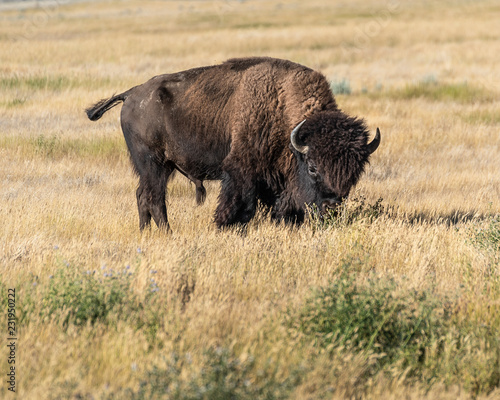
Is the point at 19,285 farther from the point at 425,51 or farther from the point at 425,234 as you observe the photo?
the point at 425,51

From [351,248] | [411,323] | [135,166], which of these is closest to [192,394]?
[411,323]

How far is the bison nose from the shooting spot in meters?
6.07

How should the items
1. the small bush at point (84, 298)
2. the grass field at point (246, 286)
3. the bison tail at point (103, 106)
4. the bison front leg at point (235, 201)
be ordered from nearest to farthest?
1. the grass field at point (246, 286)
2. the small bush at point (84, 298)
3. the bison front leg at point (235, 201)
4. the bison tail at point (103, 106)

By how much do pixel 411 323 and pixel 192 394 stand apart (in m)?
1.70

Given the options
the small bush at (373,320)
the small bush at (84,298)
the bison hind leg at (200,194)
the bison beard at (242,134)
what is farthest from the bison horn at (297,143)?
the small bush at (84,298)

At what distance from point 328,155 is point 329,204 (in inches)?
19.2

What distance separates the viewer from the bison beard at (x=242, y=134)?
624 centimetres

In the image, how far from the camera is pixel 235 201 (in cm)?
646

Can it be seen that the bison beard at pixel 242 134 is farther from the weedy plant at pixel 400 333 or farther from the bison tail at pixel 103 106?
the weedy plant at pixel 400 333

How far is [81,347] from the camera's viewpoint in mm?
3473

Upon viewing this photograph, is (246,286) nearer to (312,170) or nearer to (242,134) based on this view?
(312,170)

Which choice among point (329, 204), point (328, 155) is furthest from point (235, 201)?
point (328, 155)

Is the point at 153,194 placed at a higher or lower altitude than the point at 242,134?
lower

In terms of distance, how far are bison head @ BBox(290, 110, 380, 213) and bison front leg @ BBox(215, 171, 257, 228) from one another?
1.66ft
